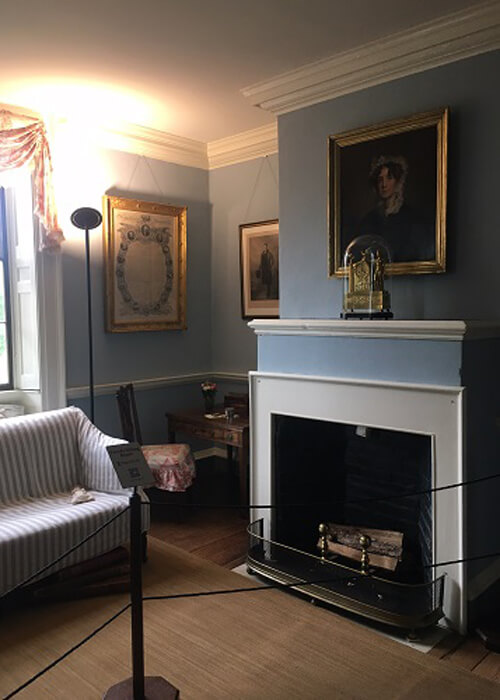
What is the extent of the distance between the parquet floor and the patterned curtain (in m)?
1.95

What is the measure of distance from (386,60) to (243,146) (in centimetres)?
179

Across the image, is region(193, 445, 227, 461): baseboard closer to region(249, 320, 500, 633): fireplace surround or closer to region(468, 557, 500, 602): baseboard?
region(249, 320, 500, 633): fireplace surround

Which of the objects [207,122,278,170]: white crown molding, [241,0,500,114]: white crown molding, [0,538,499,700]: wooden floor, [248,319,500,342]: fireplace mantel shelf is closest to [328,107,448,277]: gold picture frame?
[241,0,500,114]: white crown molding

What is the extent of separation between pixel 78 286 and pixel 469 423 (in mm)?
2815

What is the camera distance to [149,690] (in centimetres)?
220

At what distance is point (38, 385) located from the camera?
410cm

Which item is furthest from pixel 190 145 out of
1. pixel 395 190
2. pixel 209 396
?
pixel 395 190

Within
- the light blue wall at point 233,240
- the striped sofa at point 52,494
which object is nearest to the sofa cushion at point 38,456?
the striped sofa at point 52,494

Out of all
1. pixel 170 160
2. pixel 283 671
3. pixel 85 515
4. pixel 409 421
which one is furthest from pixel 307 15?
pixel 283 671

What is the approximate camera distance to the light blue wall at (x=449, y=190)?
2.90 metres

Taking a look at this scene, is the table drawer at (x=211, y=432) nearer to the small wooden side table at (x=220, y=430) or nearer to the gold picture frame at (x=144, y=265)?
the small wooden side table at (x=220, y=430)

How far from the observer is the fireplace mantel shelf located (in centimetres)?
265

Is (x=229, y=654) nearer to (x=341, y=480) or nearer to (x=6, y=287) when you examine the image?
(x=341, y=480)

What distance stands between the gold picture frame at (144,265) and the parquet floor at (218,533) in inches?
52.0
